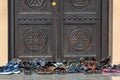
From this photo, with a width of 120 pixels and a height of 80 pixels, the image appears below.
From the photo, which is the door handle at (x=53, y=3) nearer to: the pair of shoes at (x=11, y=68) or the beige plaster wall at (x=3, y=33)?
the beige plaster wall at (x=3, y=33)

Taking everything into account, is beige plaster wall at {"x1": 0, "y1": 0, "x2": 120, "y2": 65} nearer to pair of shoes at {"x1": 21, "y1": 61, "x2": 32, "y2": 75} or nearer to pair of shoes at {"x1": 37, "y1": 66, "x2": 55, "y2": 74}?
Answer: pair of shoes at {"x1": 21, "y1": 61, "x2": 32, "y2": 75}

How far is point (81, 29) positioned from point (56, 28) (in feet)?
1.70

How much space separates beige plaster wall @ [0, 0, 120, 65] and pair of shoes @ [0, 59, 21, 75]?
0.29 meters

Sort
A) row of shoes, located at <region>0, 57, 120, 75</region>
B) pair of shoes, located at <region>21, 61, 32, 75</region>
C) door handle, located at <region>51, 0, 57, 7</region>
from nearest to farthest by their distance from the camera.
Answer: pair of shoes, located at <region>21, 61, 32, 75</region>, row of shoes, located at <region>0, 57, 120, 75</region>, door handle, located at <region>51, 0, 57, 7</region>

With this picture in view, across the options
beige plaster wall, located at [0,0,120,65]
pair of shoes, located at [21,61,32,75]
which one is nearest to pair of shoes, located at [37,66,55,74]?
pair of shoes, located at [21,61,32,75]

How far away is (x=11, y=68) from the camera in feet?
24.3

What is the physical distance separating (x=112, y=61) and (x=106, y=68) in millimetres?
266

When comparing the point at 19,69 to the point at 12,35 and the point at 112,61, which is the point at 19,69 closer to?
the point at 12,35

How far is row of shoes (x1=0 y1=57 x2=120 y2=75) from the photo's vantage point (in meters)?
7.33

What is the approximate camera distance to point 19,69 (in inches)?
295

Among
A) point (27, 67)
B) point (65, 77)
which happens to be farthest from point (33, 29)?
point (65, 77)

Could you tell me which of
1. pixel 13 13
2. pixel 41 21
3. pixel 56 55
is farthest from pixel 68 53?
pixel 13 13

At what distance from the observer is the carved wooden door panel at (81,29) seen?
26.4 ft

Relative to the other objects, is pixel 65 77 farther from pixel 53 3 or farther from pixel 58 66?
pixel 53 3
